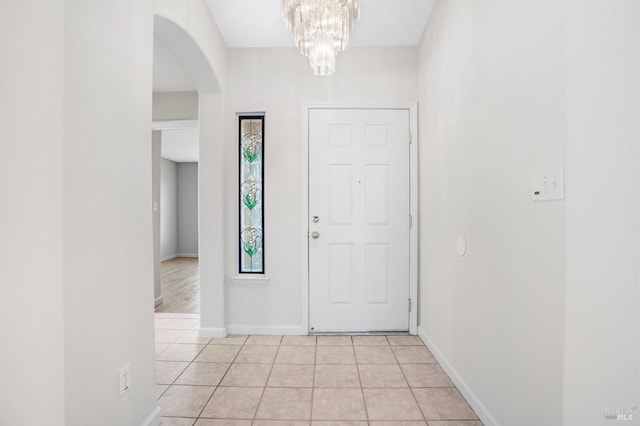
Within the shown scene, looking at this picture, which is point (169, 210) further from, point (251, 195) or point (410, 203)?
point (410, 203)

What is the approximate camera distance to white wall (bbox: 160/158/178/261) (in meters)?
7.55

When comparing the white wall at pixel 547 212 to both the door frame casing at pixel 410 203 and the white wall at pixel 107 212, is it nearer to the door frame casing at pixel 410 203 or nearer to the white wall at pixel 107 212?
the door frame casing at pixel 410 203

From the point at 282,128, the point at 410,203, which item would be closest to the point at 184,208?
the point at 282,128

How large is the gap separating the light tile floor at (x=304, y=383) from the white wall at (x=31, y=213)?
0.92m

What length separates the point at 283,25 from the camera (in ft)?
8.22

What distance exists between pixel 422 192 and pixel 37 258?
8.31 feet

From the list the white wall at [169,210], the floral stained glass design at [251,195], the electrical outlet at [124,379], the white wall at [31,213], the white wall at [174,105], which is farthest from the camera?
the white wall at [169,210]

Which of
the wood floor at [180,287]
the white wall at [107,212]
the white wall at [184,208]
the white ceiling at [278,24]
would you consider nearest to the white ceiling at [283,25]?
the white ceiling at [278,24]

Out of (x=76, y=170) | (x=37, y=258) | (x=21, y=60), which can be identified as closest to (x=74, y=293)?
(x=37, y=258)

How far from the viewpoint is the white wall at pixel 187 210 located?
8.32 meters

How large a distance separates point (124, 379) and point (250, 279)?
4.73 feet

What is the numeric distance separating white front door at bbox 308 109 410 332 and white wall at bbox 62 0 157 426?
150cm

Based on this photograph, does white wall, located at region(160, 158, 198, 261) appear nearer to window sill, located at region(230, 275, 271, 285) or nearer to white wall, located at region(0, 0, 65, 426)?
window sill, located at region(230, 275, 271, 285)

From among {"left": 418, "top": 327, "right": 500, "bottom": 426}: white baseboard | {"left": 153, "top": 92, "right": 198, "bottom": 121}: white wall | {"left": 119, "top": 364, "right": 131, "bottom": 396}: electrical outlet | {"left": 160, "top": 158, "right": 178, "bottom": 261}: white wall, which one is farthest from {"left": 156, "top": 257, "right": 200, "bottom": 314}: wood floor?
{"left": 418, "top": 327, "right": 500, "bottom": 426}: white baseboard
